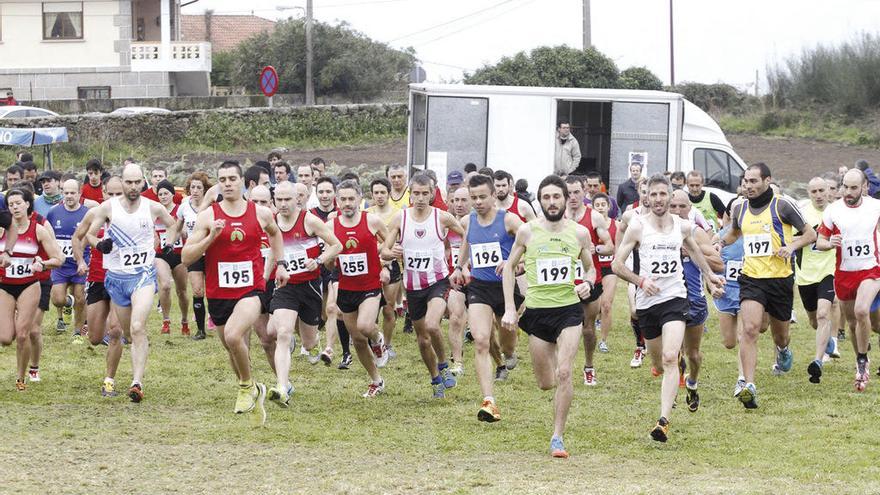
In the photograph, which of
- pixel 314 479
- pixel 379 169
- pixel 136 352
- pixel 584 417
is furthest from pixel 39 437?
pixel 379 169

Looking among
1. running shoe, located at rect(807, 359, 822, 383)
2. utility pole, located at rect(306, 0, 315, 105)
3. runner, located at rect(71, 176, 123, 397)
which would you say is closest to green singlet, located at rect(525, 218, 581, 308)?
running shoe, located at rect(807, 359, 822, 383)

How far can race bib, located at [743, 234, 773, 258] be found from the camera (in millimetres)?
11453

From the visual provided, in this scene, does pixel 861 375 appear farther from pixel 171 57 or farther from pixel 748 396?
pixel 171 57

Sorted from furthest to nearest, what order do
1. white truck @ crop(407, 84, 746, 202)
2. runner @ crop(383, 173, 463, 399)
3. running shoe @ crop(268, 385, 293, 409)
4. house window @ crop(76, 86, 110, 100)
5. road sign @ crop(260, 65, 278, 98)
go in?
1. house window @ crop(76, 86, 110, 100)
2. road sign @ crop(260, 65, 278, 98)
3. white truck @ crop(407, 84, 746, 202)
4. runner @ crop(383, 173, 463, 399)
5. running shoe @ crop(268, 385, 293, 409)

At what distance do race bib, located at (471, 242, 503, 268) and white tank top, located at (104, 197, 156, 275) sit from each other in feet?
10.2

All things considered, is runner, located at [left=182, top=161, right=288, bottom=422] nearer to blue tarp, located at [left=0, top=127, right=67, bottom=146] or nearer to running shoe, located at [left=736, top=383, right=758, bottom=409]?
running shoe, located at [left=736, top=383, right=758, bottom=409]

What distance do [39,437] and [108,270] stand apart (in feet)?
6.67

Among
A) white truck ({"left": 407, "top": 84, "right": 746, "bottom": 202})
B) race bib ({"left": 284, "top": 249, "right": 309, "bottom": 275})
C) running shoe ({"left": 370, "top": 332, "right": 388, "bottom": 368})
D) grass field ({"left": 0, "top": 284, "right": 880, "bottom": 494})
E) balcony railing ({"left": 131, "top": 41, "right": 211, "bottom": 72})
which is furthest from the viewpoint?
balcony railing ({"left": 131, "top": 41, "right": 211, "bottom": 72})

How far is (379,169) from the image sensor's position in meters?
33.3

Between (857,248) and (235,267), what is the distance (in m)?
6.09

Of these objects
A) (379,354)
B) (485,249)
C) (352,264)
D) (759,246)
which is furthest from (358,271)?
(759,246)

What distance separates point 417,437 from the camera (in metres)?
10.5

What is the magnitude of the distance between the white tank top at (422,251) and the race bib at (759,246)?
2807 mm

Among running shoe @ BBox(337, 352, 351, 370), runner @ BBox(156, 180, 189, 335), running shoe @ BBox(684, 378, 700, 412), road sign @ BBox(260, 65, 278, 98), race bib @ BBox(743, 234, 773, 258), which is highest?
road sign @ BBox(260, 65, 278, 98)
